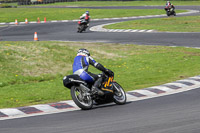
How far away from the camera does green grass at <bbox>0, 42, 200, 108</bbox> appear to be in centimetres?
1298

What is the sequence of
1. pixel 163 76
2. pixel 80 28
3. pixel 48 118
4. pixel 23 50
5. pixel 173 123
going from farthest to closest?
pixel 80 28, pixel 23 50, pixel 163 76, pixel 48 118, pixel 173 123

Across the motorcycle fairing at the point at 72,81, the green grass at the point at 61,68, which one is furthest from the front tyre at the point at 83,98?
the green grass at the point at 61,68

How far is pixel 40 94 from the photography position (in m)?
12.7

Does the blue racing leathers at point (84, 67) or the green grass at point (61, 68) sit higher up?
the blue racing leathers at point (84, 67)

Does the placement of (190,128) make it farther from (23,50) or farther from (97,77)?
(23,50)

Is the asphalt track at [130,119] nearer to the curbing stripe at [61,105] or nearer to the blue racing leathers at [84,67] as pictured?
the curbing stripe at [61,105]

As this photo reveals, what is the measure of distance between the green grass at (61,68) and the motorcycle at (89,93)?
4.77ft

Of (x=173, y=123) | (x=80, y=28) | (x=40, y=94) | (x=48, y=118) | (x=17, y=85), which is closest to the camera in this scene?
(x=173, y=123)

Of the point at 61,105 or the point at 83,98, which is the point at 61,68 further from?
the point at 83,98

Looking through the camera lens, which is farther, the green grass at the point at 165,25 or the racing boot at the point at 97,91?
the green grass at the point at 165,25

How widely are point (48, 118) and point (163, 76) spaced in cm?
693

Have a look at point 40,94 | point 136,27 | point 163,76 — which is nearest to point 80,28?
point 136,27

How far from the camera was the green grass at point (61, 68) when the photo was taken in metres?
13.0

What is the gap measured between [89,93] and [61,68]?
24.5 ft
